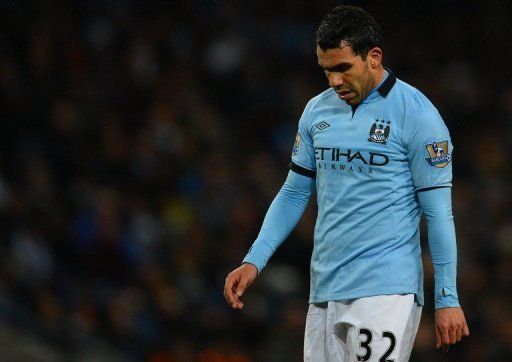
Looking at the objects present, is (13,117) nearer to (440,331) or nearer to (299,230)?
(299,230)

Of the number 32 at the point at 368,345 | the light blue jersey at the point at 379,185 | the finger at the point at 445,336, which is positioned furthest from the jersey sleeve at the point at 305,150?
the finger at the point at 445,336

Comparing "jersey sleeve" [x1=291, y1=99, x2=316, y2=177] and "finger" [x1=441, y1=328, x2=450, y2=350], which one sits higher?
"jersey sleeve" [x1=291, y1=99, x2=316, y2=177]

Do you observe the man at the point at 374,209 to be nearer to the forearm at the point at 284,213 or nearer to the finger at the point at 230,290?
the finger at the point at 230,290

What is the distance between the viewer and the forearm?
A: 3.51 metres

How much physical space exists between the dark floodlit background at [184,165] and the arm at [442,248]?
2.82 meters

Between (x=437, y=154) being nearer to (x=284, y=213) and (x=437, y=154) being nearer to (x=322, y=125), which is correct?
(x=322, y=125)

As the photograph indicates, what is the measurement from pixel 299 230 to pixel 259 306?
0.60m

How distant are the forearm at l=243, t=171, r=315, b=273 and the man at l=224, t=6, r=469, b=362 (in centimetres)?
20

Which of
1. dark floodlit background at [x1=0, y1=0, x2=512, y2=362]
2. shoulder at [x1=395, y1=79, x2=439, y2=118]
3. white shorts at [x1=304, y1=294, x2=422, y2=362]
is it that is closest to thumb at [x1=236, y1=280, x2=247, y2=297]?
white shorts at [x1=304, y1=294, x2=422, y2=362]

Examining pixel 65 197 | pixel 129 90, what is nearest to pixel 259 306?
pixel 65 197

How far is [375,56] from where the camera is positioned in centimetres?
327

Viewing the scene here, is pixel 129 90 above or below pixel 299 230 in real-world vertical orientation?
above

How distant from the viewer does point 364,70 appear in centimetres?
325

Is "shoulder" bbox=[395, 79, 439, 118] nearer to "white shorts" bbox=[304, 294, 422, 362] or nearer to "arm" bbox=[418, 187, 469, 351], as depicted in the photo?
"arm" bbox=[418, 187, 469, 351]
